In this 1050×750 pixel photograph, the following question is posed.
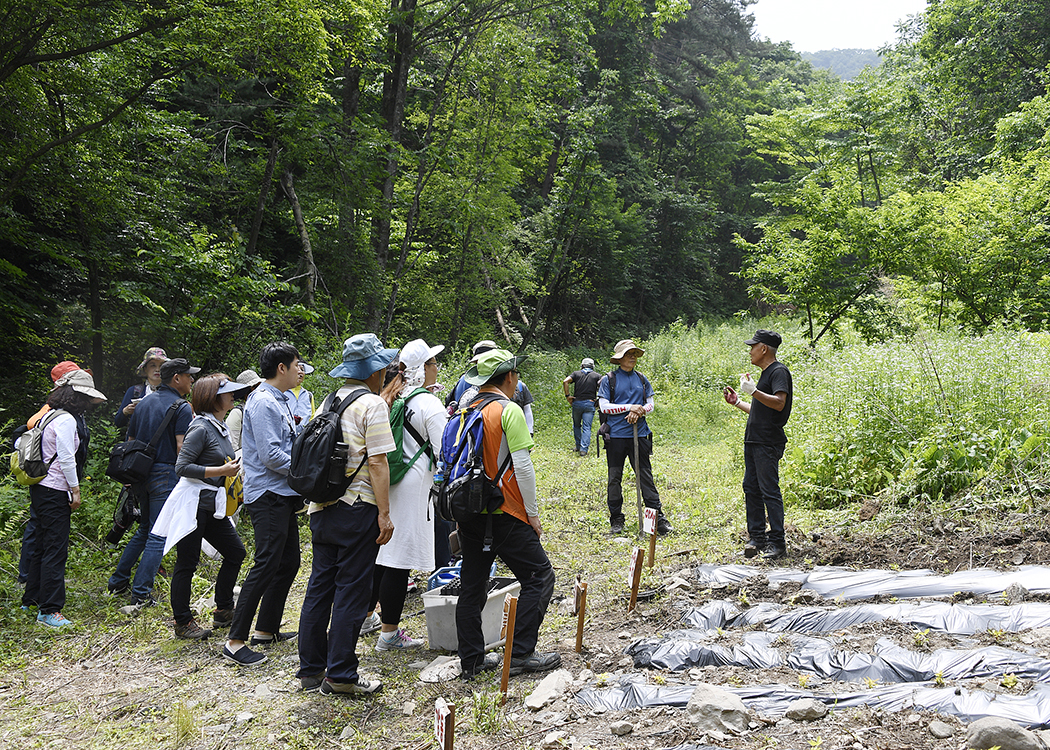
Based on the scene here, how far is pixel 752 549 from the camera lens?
5.80 meters

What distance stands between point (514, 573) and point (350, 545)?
1.02 metres

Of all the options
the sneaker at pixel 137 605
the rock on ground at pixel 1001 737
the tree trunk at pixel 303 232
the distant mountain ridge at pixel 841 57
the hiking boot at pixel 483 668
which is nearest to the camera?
the rock on ground at pixel 1001 737

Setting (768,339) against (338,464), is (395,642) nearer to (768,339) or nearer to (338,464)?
(338,464)

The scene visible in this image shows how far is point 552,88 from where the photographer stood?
19297 millimetres

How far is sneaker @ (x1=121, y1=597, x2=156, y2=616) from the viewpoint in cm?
543

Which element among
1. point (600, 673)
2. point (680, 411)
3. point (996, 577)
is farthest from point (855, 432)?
point (680, 411)

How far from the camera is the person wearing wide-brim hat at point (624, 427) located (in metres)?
7.29

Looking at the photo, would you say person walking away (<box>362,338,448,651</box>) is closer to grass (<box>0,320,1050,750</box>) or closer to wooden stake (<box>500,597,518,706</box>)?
grass (<box>0,320,1050,750</box>)

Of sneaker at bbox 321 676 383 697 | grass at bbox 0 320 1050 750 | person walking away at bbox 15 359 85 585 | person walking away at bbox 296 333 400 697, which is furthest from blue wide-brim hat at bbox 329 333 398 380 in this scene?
person walking away at bbox 15 359 85 585

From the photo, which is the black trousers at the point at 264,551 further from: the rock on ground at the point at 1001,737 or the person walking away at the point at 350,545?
the rock on ground at the point at 1001,737

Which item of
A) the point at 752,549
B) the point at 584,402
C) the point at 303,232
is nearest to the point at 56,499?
the point at 752,549

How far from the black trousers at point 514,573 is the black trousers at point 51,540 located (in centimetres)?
356

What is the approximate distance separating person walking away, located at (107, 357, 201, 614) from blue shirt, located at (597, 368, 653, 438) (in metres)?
4.27

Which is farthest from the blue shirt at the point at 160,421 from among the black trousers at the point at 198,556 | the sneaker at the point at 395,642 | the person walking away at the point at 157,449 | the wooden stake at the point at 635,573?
the wooden stake at the point at 635,573
